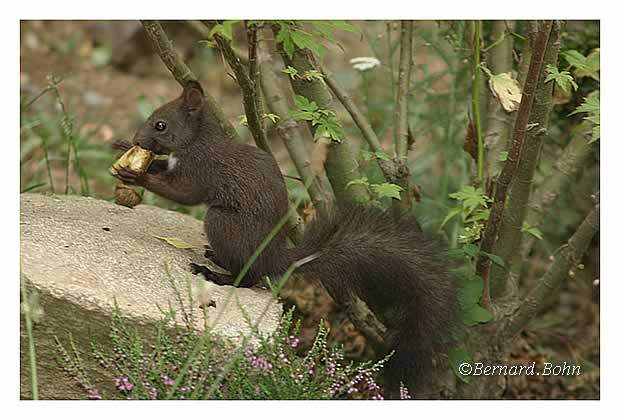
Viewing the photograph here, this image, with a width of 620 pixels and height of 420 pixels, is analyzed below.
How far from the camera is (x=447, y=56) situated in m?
4.61

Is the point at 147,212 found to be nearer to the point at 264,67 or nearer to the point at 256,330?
the point at 264,67

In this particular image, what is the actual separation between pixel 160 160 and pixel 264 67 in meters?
0.65

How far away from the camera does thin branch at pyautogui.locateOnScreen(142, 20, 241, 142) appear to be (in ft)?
11.2

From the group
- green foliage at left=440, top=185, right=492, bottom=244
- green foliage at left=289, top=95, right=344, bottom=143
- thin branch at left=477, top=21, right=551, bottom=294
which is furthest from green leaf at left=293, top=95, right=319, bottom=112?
thin branch at left=477, top=21, right=551, bottom=294

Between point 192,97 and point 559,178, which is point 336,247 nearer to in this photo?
point 192,97

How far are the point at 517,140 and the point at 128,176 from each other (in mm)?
1382

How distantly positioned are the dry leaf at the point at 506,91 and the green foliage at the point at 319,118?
0.55m

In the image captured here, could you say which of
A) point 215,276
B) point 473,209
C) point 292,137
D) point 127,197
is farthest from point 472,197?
point 127,197

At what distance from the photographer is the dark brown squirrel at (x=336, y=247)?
3283 millimetres

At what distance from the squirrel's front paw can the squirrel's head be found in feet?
0.42

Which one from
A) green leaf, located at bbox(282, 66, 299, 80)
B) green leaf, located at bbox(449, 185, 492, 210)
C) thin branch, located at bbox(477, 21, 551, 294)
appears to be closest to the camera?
thin branch, located at bbox(477, 21, 551, 294)

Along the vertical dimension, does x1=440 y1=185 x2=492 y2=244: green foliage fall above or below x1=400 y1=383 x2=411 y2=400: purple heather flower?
above

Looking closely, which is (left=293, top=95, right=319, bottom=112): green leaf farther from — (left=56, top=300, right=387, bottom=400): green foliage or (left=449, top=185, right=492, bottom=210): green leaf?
(left=56, top=300, right=387, bottom=400): green foliage

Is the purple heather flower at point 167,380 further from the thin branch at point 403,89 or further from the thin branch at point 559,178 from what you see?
the thin branch at point 559,178
